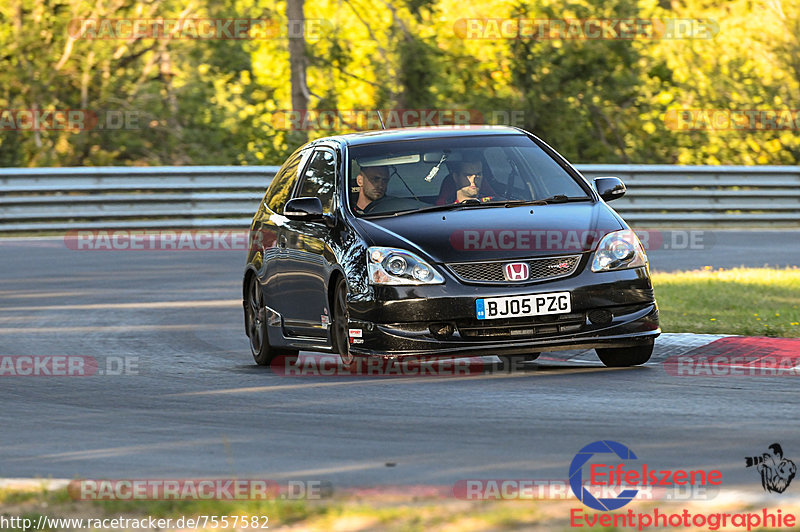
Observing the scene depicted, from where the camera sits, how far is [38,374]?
34.5ft

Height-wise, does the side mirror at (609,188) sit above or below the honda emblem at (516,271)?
above

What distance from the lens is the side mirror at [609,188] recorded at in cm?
1045

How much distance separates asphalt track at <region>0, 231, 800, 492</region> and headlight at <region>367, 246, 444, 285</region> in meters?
0.64

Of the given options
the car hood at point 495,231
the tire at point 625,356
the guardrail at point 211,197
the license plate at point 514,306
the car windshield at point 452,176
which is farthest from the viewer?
the guardrail at point 211,197

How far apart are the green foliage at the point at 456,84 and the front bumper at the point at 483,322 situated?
18766mm

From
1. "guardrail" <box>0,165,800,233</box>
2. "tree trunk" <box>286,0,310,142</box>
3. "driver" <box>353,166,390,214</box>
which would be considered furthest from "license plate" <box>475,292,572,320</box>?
"tree trunk" <box>286,0,310,142</box>

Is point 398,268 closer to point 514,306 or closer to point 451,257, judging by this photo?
point 451,257

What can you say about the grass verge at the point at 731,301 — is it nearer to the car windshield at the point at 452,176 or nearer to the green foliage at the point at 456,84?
the car windshield at the point at 452,176

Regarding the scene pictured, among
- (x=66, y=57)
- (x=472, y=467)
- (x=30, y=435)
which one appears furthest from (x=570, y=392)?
(x=66, y=57)

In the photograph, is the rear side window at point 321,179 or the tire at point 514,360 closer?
the tire at point 514,360

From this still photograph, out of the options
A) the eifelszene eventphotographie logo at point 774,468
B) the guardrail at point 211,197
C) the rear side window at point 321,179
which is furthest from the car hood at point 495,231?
the guardrail at point 211,197

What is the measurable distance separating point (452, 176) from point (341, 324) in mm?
1344

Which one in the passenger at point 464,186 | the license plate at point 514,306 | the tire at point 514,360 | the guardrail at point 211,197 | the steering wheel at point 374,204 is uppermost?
the passenger at point 464,186

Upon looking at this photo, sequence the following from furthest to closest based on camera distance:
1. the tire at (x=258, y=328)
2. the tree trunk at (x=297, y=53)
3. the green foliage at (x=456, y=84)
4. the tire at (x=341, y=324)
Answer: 1. the tree trunk at (x=297, y=53)
2. the green foliage at (x=456, y=84)
3. the tire at (x=258, y=328)
4. the tire at (x=341, y=324)
